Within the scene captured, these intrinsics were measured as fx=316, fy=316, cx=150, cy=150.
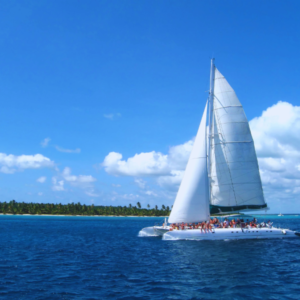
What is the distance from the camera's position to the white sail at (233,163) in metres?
41.6

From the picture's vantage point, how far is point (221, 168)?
42.1 m

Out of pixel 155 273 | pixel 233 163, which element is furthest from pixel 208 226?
pixel 155 273

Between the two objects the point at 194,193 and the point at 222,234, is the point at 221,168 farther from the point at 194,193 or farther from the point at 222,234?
the point at 222,234

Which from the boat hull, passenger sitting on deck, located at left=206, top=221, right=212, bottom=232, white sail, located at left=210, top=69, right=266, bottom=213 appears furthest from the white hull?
white sail, located at left=210, top=69, right=266, bottom=213

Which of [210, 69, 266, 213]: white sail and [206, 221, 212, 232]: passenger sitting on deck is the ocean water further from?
[210, 69, 266, 213]: white sail

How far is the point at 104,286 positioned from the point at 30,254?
16687mm

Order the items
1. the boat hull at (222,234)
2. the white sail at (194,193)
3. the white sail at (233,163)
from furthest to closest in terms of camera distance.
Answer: the white sail at (233,163)
the white sail at (194,193)
the boat hull at (222,234)

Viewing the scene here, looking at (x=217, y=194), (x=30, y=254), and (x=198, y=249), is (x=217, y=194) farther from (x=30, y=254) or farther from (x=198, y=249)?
(x=30, y=254)

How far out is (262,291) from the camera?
18.8 metres

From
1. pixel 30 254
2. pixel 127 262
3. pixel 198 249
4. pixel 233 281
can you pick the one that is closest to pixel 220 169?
pixel 198 249

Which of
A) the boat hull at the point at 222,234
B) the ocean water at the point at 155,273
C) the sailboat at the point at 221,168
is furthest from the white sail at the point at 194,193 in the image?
the ocean water at the point at 155,273

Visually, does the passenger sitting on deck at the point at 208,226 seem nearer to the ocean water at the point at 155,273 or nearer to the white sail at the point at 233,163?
the ocean water at the point at 155,273

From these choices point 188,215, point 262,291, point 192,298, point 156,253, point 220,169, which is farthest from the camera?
point 220,169

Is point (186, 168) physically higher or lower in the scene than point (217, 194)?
higher
